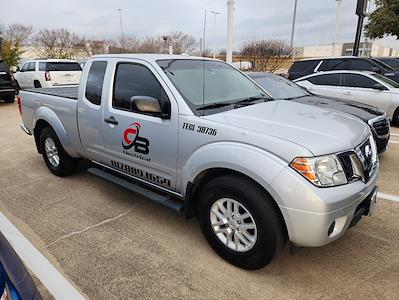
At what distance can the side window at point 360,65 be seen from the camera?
975 centimetres

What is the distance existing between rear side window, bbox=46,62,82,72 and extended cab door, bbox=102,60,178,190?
40.3ft

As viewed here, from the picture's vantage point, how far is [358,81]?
8180mm

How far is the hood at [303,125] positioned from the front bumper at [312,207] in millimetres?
271

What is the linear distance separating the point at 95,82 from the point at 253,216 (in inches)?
102

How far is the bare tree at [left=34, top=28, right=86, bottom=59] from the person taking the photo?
36.8 metres

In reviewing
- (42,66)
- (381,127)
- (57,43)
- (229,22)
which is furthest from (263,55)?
(57,43)

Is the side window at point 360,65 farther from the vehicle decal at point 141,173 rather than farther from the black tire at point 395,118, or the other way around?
the vehicle decal at point 141,173

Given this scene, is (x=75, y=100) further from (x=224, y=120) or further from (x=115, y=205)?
(x=224, y=120)

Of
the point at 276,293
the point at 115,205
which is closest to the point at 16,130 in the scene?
the point at 115,205

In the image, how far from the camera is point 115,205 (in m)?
4.02

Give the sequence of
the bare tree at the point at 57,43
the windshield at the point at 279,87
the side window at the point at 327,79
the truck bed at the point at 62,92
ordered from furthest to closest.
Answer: the bare tree at the point at 57,43 → the side window at the point at 327,79 → the windshield at the point at 279,87 → the truck bed at the point at 62,92

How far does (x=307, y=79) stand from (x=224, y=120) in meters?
7.06

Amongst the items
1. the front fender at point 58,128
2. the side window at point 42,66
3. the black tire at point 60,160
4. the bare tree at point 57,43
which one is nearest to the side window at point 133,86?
the front fender at point 58,128

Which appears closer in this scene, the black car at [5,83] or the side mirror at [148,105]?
the side mirror at [148,105]
